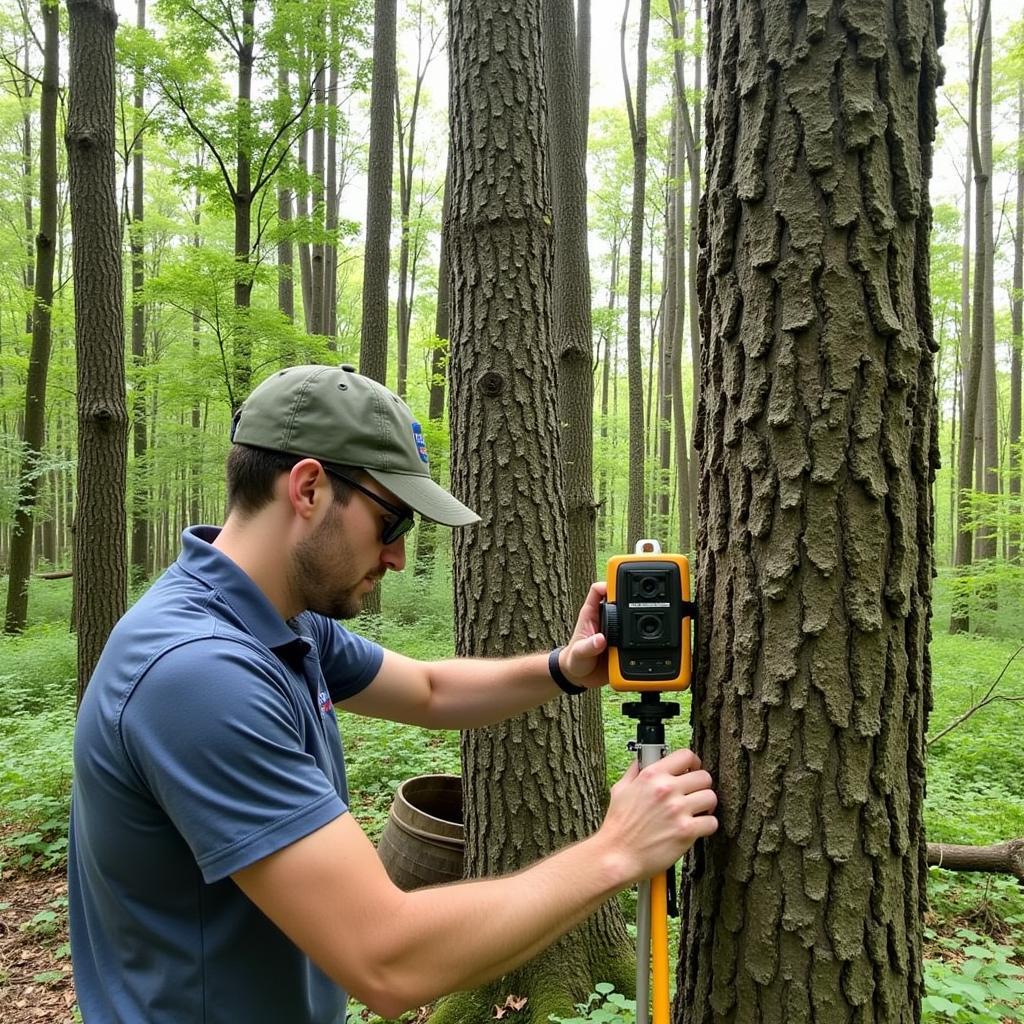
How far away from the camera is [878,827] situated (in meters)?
1.36

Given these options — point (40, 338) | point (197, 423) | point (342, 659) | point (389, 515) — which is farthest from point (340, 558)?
point (197, 423)

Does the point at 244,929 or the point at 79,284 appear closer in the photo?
the point at 244,929

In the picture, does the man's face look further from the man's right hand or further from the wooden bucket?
the wooden bucket

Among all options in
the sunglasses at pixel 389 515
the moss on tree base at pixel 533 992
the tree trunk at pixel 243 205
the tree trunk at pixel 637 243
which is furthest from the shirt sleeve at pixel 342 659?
the tree trunk at pixel 637 243

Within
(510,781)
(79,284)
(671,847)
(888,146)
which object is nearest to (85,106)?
(79,284)

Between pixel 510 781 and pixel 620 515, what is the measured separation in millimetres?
38798

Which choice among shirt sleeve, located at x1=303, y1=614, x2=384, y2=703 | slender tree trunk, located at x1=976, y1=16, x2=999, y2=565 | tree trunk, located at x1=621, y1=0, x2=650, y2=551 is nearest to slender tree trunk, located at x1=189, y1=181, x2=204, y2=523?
tree trunk, located at x1=621, y1=0, x2=650, y2=551

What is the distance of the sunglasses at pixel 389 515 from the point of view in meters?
1.70

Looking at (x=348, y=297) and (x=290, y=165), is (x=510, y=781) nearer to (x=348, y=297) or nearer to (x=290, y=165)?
(x=290, y=165)

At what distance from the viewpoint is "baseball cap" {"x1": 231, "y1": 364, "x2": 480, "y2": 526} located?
1673 millimetres

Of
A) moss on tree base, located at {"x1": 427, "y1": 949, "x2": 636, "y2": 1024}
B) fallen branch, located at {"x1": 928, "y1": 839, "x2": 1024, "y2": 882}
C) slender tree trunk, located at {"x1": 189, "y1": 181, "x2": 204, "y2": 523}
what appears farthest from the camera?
slender tree trunk, located at {"x1": 189, "y1": 181, "x2": 204, "y2": 523}

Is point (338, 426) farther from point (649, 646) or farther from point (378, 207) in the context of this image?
point (378, 207)

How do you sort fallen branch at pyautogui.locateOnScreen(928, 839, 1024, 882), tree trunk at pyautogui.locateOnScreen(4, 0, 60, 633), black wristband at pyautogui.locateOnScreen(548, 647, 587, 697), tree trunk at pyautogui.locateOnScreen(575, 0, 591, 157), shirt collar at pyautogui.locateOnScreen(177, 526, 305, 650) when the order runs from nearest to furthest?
shirt collar at pyautogui.locateOnScreen(177, 526, 305, 650)
black wristband at pyautogui.locateOnScreen(548, 647, 587, 697)
fallen branch at pyautogui.locateOnScreen(928, 839, 1024, 882)
tree trunk at pyautogui.locateOnScreen(575, 0, 591, 157)
tree trunk at pyautogui.locateOnScreen(4, 0, 60, 633)

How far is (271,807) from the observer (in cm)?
127
